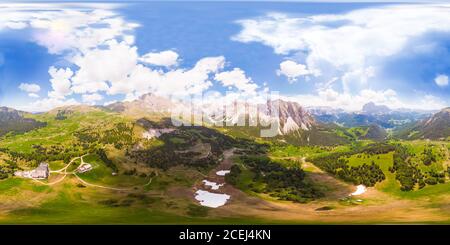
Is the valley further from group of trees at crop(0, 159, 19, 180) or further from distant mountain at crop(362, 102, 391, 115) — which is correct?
distant mountain at crop(362, 102, 391, 115)

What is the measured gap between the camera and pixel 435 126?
5425 cm

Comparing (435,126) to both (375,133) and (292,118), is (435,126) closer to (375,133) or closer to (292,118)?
(375,133)

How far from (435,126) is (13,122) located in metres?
46.9

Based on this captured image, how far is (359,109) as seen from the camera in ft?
191

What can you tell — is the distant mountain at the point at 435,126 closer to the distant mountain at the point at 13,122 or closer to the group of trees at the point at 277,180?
the group of trees at the point at 277,180

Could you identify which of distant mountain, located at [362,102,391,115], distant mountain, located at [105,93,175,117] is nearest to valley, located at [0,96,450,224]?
distant mountain, located at [105,93,175,117]

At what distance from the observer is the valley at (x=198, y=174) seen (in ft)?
148

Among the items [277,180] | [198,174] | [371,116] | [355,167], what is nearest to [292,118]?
[371,116]

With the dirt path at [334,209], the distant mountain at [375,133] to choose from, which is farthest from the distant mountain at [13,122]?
the distant mountain at [375,133]

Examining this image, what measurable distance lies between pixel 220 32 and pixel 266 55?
5904 millimetres

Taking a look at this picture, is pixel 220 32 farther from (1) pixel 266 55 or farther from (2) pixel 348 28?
(2) pixel 348 28

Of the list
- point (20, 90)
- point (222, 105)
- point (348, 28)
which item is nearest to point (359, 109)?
point (348, 28)

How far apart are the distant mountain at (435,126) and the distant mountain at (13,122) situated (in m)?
43.3

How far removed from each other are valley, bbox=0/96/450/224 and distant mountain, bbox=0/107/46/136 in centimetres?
34
